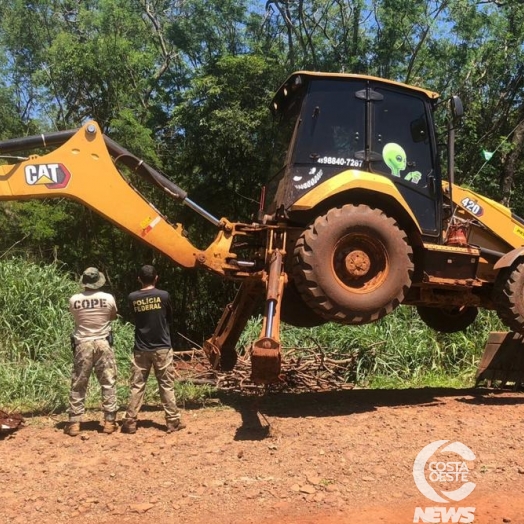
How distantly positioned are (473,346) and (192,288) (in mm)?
7309

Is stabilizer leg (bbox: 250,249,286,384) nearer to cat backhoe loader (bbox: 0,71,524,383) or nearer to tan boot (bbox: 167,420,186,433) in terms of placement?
cat backhoe loader (bbox: 0,71,524,383)

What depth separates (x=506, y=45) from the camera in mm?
12203

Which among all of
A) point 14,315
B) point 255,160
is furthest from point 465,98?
A: point 14,315

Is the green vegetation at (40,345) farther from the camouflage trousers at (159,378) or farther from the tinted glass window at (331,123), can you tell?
the tinted glass window at (331,123)

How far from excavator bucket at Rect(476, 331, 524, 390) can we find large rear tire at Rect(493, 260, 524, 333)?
1.23 m

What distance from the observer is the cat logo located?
520cm

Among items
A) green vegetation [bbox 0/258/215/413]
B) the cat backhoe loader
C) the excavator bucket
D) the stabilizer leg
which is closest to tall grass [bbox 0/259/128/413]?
green vegetation [bbox 0/258/215/413]

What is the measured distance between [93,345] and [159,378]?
0.65 meters

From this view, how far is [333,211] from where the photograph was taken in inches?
205

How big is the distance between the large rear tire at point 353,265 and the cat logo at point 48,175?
210 centimetres

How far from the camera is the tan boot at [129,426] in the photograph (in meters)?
5.16

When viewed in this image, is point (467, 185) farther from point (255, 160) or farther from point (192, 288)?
point (192, 288)

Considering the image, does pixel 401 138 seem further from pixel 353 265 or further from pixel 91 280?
pixel 91 280

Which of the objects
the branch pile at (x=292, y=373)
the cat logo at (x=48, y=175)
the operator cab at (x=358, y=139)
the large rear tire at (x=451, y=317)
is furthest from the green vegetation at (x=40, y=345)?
the large rear tire at (x=451, y=317)
